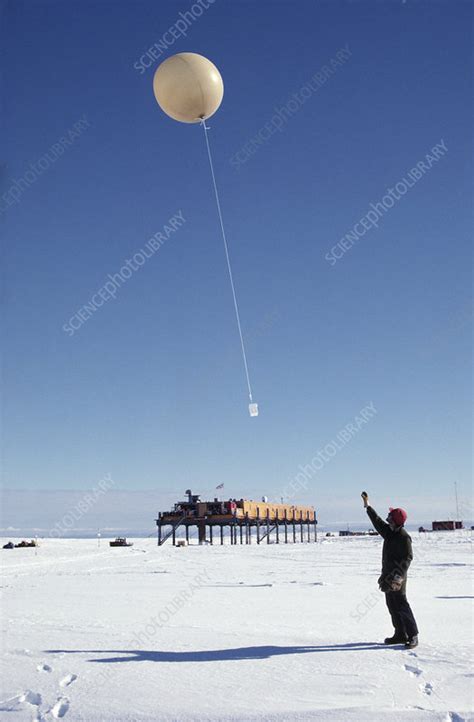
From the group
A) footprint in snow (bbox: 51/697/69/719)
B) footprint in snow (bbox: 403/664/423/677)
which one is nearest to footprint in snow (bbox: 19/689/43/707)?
footprint in snow (bbox: 51/697/69/719)

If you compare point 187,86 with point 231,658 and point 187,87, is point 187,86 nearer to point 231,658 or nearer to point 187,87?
point 187,87

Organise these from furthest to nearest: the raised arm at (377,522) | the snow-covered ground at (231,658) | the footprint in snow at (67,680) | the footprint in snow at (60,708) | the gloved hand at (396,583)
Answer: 1. the raised arm at (377,522)
2. the gloved hand at (396,583)
3. the footprint in snow at (67,680)
4. the snow-covered ground at (231,658)
5. the footprint in snow at (60,708)

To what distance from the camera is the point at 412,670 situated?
596cm

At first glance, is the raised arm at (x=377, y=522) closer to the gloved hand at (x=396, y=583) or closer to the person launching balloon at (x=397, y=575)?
the person launching balloon at (x=397, y=575)

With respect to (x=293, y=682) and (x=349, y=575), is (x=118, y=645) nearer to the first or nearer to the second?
(x=293, y=682)

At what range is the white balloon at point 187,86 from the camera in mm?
12213

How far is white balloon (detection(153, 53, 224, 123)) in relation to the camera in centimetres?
1221

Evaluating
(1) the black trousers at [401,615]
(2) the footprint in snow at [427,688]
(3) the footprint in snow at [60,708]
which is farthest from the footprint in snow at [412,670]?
(3) the footprint in snow at [60,708]

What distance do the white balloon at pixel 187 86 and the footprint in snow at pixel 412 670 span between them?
10802 mm

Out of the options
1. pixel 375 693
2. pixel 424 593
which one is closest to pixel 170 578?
pixel 424 593

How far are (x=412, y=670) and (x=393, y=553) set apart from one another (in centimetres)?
174

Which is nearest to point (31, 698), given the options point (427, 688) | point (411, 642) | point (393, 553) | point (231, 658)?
point (231, 658)

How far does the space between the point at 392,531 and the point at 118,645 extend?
11.9 feet

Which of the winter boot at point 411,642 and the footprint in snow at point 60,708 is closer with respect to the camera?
the footprint in snow at point 60,708
